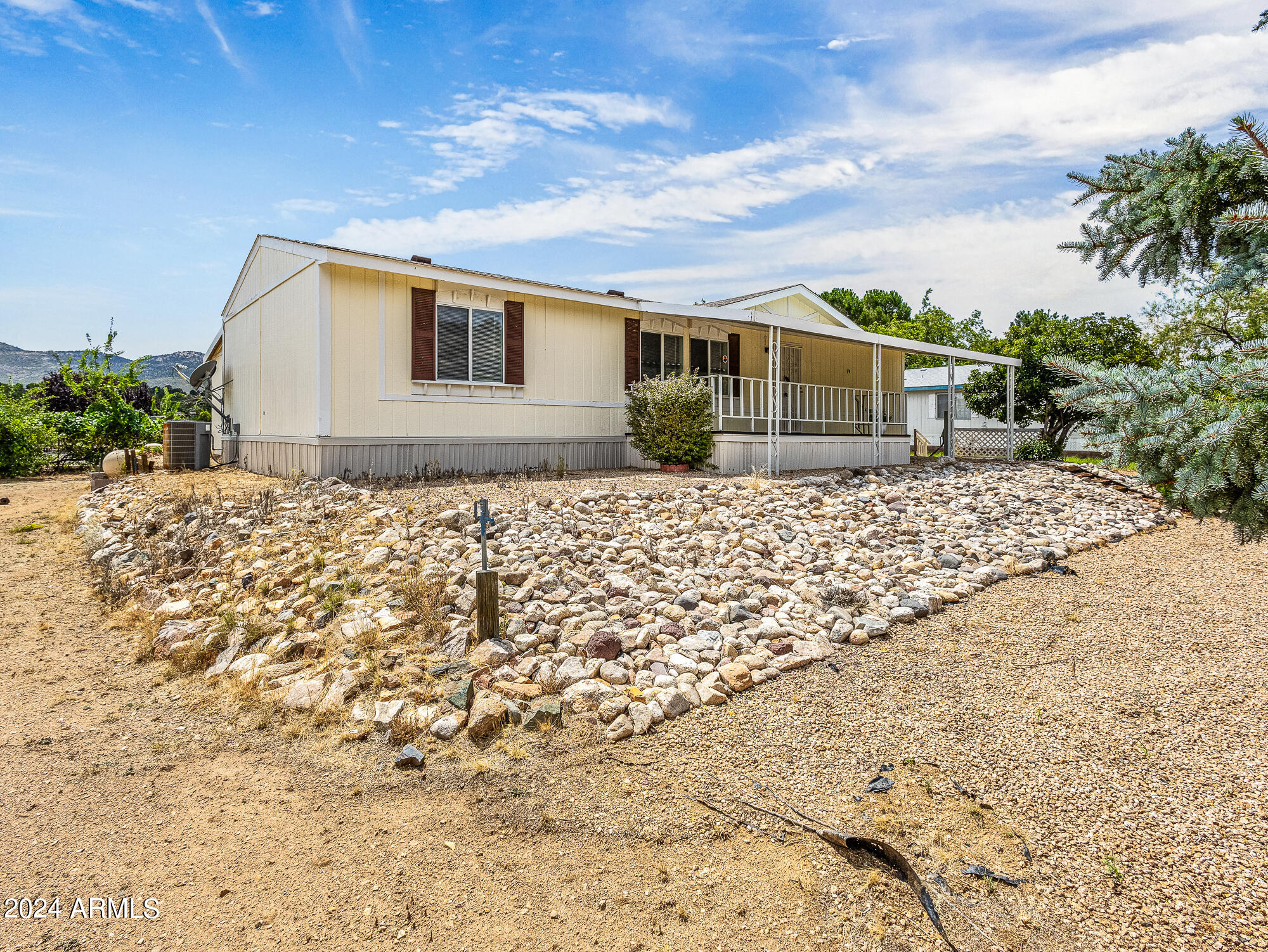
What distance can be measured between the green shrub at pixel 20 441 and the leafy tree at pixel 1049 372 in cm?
2130

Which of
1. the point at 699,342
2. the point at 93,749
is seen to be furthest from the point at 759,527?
the point at 699,342

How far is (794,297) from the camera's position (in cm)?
1345

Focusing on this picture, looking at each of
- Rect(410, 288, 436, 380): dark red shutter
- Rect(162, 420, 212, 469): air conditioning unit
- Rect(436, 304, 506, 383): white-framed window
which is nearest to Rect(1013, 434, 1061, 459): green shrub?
Rect(436, 304, 506, 383): white-framed window

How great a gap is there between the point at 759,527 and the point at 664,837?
452 cm

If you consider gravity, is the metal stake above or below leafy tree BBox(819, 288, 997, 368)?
below

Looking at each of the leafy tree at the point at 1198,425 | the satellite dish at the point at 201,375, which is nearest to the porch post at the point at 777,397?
the leafy tree at the point at 1198,425

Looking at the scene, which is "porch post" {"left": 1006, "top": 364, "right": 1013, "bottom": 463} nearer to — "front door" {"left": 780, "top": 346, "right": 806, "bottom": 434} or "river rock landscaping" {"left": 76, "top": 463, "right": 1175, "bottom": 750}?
"front door" {"left": 780, "top": 346, "right": 806, "bottom": 434}

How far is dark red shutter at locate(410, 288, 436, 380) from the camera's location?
9.20 metres

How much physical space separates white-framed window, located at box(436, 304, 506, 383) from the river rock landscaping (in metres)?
2.03

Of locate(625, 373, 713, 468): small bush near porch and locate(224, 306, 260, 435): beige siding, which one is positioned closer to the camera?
locate(625, 373, 713, 468): small bush near porch

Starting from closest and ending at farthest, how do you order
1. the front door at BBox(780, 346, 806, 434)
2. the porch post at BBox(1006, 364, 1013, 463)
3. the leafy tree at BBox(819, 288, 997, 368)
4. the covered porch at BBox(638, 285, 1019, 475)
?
1. the covered porch at BBox(638, 285, 1019, 475)
2. the front door at BBox(780, 346, 806, 434)
3. the porch post at BBox(1006, 364, 1013, 463)
4. the leafy tree at BBox(819, 288, 997, 368)

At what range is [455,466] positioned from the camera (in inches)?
381

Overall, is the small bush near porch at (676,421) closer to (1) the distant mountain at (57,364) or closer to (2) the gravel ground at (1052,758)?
(2) the gravel ground at (1052,758)

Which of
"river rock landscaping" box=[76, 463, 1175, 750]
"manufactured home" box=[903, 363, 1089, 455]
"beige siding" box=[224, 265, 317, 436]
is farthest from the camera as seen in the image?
"manufactured home" box=[903, 363, 1089, 455]
